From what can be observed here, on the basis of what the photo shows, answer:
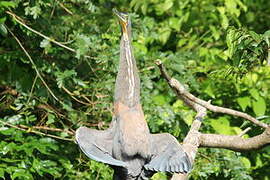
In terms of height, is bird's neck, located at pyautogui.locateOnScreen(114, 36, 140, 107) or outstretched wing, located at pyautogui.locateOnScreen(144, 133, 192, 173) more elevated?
bird's neck, located at pyautogui.locateOnScreen(114, 36, 140, 107)

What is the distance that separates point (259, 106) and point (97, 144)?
4.17ft

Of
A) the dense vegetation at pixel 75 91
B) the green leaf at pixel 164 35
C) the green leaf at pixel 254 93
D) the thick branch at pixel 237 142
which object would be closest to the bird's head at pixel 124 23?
the thick branch at pixel 237 142

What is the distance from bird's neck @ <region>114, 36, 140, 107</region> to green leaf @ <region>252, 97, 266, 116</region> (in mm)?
1238

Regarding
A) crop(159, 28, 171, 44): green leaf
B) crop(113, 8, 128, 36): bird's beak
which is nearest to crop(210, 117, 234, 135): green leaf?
crop(159, 28, 171, 44): green leaf

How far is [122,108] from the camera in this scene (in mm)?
925

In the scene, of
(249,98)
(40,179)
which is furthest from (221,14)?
(40,179)

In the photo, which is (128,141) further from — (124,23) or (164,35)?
(164,35)

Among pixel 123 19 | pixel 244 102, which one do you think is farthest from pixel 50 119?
pixel 123 19

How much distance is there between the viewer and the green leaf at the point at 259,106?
206 centimetres

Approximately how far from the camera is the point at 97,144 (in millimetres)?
952

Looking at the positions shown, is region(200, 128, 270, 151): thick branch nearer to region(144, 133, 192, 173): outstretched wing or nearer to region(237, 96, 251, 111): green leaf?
region(144, 133, 192, 173): outstretched wing

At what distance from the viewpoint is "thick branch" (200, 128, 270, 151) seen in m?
1.34

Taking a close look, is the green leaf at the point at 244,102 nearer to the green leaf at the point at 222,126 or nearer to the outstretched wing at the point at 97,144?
the green leaf at the point at 222,126

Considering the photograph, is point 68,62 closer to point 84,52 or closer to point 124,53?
point 84,52
